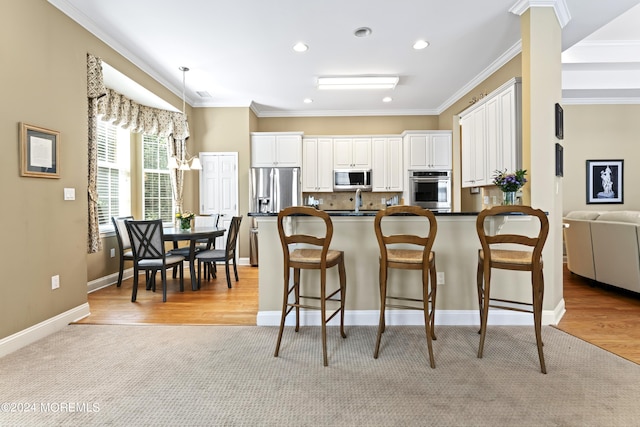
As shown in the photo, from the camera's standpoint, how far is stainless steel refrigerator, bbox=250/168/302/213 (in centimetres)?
551

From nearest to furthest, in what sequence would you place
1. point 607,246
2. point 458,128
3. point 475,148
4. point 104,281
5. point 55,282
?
point 55,282 < point 607,246 < point 475,148 < point 104,281 < point 458,128

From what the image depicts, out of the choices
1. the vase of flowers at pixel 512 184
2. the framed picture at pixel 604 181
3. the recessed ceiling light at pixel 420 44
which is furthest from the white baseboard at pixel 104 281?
the framed picture at pixel 604 181

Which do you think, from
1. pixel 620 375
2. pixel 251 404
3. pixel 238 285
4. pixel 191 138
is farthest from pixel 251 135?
pixel 620 375

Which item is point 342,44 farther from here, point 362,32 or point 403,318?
point 403,318

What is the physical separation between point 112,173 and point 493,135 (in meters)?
5.19

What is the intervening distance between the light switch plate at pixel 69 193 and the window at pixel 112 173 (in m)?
1.57

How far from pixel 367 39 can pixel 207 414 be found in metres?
Answer: 3.62

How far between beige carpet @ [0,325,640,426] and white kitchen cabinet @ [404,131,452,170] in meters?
3.53

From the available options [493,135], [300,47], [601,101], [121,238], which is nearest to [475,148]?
[493,135]

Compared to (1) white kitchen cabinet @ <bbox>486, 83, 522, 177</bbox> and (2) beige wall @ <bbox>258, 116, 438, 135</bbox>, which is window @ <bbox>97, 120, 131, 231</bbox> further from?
(1) white kitchen cabinet @ <bbox>486, 83, 522, 177</bbox>

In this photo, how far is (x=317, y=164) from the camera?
5.80 meters

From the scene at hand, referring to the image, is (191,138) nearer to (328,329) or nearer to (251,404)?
(328,329)

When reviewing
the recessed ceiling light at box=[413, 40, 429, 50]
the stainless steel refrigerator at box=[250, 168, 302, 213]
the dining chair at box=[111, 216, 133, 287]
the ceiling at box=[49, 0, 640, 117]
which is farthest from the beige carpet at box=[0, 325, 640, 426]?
the stainless steel refrigerator at box=[250, 168, 302, 213]

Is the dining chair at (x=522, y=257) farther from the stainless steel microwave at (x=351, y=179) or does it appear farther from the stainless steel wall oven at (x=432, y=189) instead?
the stainless steel microwave at (x=351, y=179)
